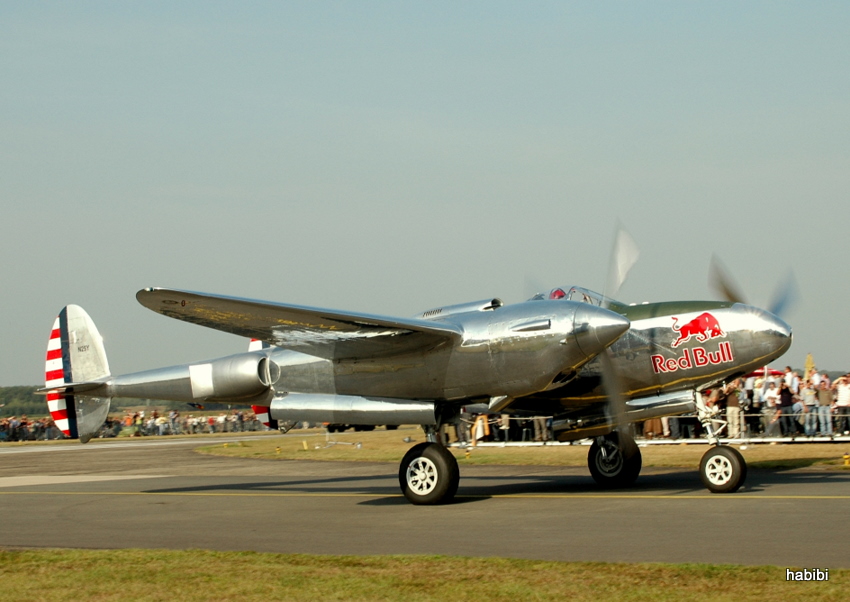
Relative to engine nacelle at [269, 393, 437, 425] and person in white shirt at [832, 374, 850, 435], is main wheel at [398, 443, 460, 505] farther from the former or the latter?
person in white shirt at [832, 374, 850, 435]

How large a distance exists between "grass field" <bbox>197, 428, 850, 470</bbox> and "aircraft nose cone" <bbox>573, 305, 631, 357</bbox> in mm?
7951

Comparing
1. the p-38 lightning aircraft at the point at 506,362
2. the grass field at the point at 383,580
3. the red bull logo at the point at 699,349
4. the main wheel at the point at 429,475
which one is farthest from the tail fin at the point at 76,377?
the red bull logo at the point at 699,349

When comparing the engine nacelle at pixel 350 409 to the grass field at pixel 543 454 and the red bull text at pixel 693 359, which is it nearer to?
the red bull text at pixel 693 359

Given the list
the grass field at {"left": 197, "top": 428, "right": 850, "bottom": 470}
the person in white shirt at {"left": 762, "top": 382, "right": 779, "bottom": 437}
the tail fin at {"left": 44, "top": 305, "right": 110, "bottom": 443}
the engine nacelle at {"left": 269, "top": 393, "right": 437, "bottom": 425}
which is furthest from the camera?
the person in white shirt at {"left": 762, "top": 382, "right": 779, "bottom": 437}

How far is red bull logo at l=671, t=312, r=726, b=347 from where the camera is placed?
13.9 m

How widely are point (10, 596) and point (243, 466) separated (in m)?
17.9

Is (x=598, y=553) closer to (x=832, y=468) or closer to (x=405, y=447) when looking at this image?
(x=832, y=468)

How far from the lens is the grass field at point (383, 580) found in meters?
7.25

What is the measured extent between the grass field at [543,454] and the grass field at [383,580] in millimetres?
11819

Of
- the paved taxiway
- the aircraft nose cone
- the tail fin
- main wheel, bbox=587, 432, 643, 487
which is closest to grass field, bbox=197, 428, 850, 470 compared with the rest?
the paved taxiway

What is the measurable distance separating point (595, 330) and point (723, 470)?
3307 millimetres

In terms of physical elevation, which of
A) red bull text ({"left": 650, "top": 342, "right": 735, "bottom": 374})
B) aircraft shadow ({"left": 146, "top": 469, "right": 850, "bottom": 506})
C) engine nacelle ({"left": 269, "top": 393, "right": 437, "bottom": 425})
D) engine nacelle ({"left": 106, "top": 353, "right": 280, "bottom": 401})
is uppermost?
engine nacelle ({"left": 106, "top": 353, "right": 280, "bottom": 401})

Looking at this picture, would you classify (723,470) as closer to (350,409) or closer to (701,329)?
(701,329)

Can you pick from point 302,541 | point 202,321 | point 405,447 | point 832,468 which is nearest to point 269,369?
point 202,321
